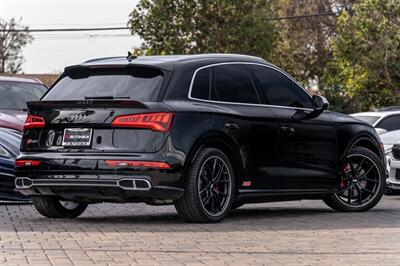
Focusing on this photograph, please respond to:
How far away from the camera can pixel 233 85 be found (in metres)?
11.4

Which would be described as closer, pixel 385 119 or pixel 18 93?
pixel 18 93

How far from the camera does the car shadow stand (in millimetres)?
10469

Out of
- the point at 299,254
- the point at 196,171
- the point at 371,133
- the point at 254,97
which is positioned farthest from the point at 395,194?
the point at 299,254

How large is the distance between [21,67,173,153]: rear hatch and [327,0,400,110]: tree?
2794 centimetres

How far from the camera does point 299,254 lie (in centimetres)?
848

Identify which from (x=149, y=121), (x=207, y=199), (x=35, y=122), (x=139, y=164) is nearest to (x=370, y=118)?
(x=207, y=199)

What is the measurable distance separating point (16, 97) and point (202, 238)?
27.5 feet

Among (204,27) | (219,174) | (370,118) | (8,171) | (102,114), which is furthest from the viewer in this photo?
(204,27)

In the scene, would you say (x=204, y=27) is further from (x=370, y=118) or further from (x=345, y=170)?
(x=345, y=170)

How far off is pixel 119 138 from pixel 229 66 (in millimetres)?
1776

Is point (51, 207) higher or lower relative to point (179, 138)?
lower

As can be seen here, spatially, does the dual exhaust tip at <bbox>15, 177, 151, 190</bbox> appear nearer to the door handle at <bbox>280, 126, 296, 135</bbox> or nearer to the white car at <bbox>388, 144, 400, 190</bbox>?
the door handle at <bbox>280, 126, 296, 135</bbox>

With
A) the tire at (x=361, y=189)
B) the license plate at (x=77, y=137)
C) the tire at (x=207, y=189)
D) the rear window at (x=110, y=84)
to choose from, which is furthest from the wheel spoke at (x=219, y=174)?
the tire at (x=361, y=189)

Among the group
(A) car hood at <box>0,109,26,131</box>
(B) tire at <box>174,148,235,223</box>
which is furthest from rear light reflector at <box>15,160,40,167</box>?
(A) car hood at <box>0,109,26,131</box>
